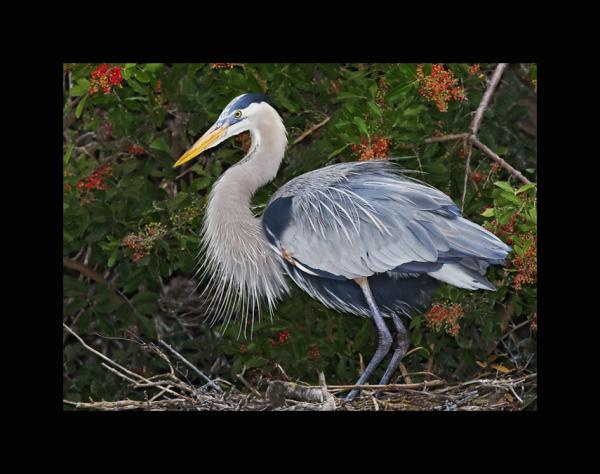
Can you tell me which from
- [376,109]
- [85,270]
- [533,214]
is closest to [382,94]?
[376,109]

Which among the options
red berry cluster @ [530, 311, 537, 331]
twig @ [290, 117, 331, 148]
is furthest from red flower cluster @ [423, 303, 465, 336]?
twig @ [290, 117, 331, 148]

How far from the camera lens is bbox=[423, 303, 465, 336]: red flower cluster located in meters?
5.73

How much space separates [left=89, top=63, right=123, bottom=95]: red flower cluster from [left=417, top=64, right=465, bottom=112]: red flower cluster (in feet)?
4.98

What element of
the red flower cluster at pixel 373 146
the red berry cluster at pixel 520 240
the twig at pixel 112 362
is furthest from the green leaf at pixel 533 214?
the twig at pixel 112 362

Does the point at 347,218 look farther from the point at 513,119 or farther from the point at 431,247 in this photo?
the point at 513,119

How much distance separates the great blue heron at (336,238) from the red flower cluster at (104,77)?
0.52 m

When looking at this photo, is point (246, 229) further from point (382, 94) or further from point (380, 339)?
point (382, 94)

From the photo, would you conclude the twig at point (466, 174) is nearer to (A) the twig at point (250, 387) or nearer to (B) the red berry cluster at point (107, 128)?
(A) the twig at point (250, 387)

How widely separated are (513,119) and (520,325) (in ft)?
3.52

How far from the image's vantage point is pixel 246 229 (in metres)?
5.78

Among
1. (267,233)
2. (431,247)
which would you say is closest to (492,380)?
(431,247)

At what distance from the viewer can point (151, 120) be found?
6.02 m

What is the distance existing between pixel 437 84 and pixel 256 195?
1.09 meters

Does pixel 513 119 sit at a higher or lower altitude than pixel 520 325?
higher
